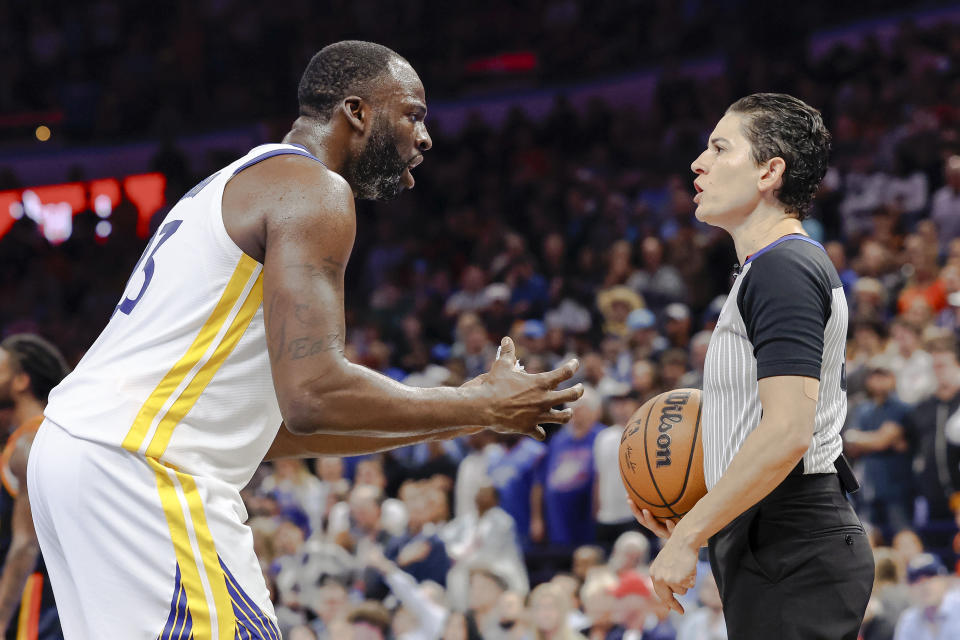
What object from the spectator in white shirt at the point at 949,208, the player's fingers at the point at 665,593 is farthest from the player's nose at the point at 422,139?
the spectator in white shirt at the point at 949,208

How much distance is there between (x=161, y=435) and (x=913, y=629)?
468 centimetres

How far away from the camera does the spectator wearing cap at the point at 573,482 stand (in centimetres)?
812

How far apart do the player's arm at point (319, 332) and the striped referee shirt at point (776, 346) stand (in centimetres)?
70

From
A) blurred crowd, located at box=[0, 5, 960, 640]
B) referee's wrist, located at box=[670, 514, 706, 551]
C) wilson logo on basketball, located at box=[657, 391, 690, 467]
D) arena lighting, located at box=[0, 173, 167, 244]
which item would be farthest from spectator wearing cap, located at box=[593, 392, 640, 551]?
arena lighting, located at box=[0, 173, 167, 244]

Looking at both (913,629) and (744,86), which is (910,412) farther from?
(744,86)

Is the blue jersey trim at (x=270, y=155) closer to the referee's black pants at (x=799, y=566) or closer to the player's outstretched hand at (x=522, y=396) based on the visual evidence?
the player's outstretched hand at (x=522, y=396)

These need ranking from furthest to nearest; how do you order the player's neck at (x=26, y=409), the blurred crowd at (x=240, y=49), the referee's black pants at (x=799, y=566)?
the blurred crowd at (x=240, y=49) < the player's neck at (x=26, y=409) < the referee's black pants at (x=799, y=566)

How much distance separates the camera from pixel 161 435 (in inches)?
95.3

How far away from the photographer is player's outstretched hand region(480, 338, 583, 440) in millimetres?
2555

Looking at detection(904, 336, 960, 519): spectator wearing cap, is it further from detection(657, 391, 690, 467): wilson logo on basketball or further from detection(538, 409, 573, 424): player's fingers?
detection(538, 409, 573, 424): player's fingers

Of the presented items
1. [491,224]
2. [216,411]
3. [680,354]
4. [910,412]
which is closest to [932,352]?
[910,412]

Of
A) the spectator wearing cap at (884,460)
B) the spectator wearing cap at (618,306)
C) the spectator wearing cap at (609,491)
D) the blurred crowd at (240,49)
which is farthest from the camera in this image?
the blurred crowd at (240,49)

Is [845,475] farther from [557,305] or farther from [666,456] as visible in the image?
[557,305]

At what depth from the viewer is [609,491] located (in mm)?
7863
